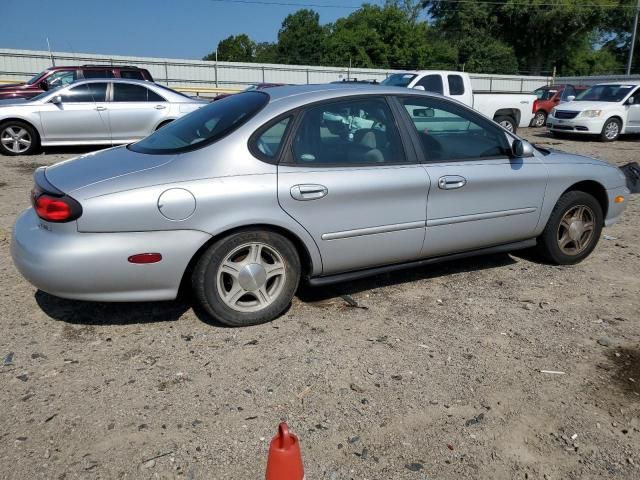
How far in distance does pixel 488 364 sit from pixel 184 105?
9.52 metres

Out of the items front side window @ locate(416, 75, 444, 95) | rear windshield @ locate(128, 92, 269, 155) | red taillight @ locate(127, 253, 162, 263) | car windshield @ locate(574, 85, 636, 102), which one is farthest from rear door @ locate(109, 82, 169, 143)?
car windshield @ locate(574, 85, 636, 102)

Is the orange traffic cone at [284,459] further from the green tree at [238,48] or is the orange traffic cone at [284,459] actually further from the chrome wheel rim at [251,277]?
the green tree at [238,48]

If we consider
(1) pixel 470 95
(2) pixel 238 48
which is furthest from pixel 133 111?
(2) pixel 238 48

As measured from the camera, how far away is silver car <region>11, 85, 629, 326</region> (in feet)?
10.6

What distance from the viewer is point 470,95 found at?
14016mm

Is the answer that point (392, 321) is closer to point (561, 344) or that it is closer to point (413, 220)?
point (413, 220)

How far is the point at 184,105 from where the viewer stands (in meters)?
11.3

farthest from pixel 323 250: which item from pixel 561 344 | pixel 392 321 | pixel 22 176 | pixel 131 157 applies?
pixel 22 176

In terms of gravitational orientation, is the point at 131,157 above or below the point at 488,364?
above

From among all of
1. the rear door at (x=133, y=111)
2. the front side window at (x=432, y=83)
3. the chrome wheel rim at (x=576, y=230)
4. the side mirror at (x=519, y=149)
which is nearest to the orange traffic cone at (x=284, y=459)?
the side mirror at (x=519, y=149)

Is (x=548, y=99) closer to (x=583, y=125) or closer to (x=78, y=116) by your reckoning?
(x=583, y=125)

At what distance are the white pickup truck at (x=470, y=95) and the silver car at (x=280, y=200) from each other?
327 inches

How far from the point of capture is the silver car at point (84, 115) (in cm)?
1050

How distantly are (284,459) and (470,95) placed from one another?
44.2 feet
